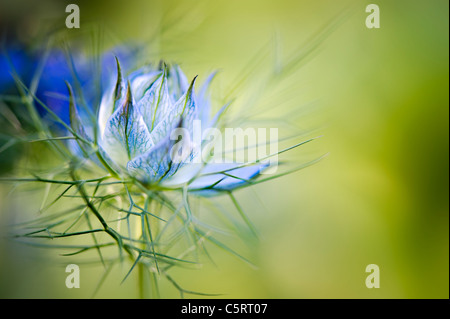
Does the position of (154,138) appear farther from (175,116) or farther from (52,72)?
(52,72)

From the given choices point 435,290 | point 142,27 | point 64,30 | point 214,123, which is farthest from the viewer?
point 435,290

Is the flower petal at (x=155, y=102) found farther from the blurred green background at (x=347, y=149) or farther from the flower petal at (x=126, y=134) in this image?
the blurred green background at (x=347, y=149)

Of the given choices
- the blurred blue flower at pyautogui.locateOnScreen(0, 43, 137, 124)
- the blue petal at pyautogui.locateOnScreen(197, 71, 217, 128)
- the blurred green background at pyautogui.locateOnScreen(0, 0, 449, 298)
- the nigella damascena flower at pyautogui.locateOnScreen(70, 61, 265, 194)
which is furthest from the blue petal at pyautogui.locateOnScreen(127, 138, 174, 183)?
the blurred green background at pyautogui.locateOnScreen(0, 0, 449, 298)

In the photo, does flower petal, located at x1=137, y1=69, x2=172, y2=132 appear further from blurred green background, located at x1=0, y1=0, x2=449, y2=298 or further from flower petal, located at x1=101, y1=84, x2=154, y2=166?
blurred green background, located at x1=0, y1=0, x2=449, y2=298

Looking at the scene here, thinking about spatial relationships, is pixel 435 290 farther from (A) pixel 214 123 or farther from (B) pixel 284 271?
(A) pixel 214 123

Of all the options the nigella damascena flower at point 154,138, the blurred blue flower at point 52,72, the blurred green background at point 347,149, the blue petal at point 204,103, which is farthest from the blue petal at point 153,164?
the blurred green background at point 347,149
